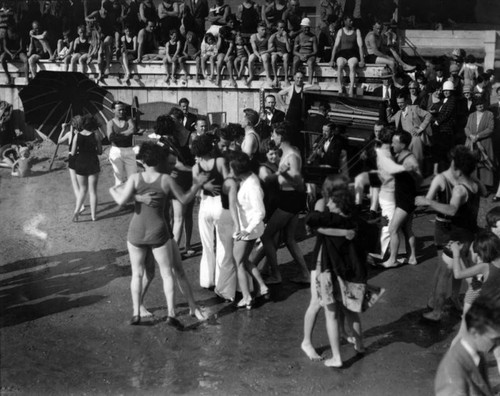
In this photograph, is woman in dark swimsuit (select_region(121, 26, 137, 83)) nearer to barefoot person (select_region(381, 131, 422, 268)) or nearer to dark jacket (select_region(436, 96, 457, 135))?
dark jacket (select_region(436, 96, 457, 135))

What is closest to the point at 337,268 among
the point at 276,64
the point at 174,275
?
the point at 174,275

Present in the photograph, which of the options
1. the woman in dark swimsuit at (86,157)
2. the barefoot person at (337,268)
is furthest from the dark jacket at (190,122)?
the barefoot person at (337,268)

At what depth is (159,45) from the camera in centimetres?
1499

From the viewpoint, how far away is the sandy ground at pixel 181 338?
5.88 metres

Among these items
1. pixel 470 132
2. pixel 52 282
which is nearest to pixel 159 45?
pixel 470 132

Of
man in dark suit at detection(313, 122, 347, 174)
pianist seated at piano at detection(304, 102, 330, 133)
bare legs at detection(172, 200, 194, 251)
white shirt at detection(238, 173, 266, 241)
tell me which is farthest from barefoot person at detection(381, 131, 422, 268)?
pianist seated at piano at detection(304, 102, 330, 133)

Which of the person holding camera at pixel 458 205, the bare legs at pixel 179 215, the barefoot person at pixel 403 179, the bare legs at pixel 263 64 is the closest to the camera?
the person holding camera at pixel 458 205

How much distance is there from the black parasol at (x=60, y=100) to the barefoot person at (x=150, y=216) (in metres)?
4.89

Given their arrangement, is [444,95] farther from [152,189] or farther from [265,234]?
[152,189]

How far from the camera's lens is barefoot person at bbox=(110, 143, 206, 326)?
21.4 feet

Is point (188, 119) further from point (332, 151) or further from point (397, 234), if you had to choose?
point (397, 234)

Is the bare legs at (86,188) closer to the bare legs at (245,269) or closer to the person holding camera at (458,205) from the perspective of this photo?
the bare legs at (245,269)

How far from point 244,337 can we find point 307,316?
0.76 m

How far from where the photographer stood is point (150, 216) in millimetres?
6551
